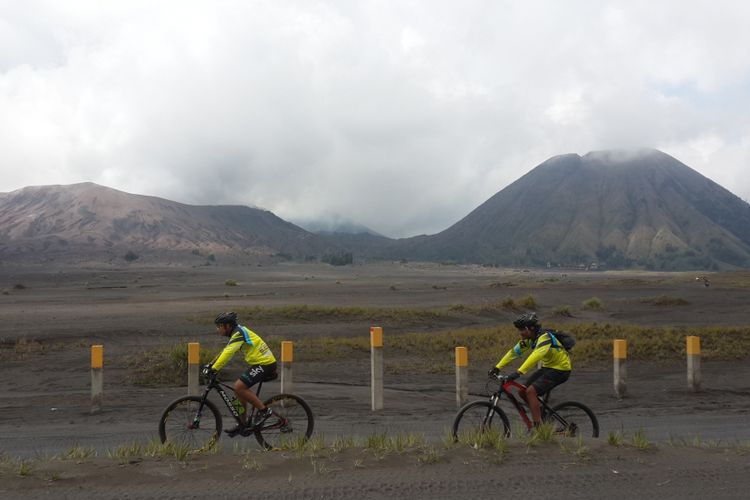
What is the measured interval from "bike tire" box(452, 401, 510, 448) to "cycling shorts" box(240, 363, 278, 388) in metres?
2.37

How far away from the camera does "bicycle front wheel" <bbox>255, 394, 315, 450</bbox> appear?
8.72 metres

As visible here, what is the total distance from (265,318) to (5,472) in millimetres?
25216

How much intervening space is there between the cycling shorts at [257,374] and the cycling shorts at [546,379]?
3.16 meters

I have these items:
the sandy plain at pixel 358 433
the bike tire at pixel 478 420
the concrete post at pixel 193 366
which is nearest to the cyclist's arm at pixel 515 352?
the bike tire at pixel 478 420

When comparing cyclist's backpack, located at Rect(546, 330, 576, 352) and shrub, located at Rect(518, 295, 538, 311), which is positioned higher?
shrub, located at Rect(518, 295, 538, 311)

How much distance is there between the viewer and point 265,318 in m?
31.9

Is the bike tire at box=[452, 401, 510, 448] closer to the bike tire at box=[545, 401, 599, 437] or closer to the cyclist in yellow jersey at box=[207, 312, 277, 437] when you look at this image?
the bike tire at box=[545, 401, 599, 437]

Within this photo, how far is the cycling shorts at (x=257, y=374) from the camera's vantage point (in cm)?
870

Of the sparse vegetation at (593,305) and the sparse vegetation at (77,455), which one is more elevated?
the sparse vegetation at (593,305)

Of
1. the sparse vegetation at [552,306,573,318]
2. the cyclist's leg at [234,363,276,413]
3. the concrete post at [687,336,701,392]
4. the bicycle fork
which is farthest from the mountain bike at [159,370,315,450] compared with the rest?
the sparse vegetation at [552,306,573,318]

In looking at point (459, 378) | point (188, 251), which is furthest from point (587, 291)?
point (188, 251)

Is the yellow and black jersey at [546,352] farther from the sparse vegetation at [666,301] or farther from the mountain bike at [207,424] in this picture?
the sparse vegetation at [666,301]

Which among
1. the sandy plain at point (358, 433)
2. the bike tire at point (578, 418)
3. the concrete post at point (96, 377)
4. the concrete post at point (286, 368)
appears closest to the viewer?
the sandy plain at point (358, 433)

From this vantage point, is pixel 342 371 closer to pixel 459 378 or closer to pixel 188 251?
pixel 459 378
